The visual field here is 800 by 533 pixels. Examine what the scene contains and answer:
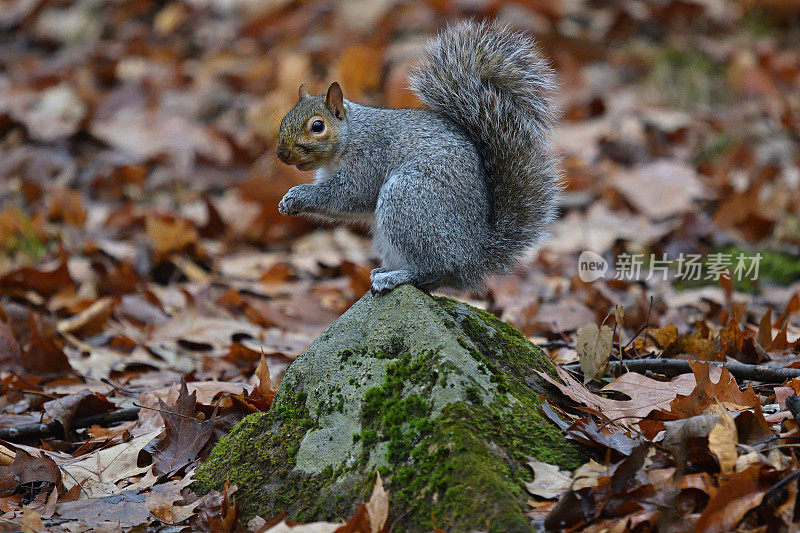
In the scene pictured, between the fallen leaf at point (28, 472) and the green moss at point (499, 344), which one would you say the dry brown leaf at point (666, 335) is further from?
the fallen leaf at point (28, 472)

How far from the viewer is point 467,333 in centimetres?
261

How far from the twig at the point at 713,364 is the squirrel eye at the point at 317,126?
1194 millimetres

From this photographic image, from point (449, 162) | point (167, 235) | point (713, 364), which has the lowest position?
point (167, 235)

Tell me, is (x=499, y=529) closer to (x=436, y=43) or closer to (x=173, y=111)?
(x=436, y=43)

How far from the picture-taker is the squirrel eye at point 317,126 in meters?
3.03

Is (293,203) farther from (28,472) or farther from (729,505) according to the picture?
(729,505)

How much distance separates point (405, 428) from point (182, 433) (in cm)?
93

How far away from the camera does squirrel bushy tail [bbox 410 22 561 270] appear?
290cm

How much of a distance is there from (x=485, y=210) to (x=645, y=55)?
5511 millimetres

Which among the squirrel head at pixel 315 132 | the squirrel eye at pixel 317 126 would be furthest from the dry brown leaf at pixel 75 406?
the squirrel eye at pixel 317 126

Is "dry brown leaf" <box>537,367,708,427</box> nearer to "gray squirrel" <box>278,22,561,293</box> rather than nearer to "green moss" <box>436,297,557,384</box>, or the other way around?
"green moss" <box>436,297,557,384</box>

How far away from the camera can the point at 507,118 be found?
292cm
